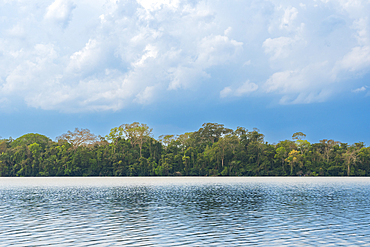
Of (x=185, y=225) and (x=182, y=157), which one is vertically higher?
(x=182, y=157)

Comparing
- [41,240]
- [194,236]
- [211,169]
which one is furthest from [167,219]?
[211,169]

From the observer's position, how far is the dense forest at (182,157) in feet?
354

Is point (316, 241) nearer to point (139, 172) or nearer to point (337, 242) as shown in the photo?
point (337, 242)

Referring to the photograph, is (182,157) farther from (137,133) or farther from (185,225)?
(185,225)

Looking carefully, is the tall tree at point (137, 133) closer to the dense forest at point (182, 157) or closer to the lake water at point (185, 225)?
the dense forest at point (182, 157)

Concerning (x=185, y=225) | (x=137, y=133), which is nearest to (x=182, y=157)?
(x=137, y=133)

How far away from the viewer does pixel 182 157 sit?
11162 centimetres

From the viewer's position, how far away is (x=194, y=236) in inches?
683

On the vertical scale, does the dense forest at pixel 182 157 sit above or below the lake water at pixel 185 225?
above

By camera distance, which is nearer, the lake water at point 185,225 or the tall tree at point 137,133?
the lake water at point 185,225

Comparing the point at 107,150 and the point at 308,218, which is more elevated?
the point at 107,150

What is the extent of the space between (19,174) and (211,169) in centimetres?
5705

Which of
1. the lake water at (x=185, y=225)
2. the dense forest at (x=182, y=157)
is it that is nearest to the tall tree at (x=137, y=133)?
the dense forest at (x=182, y=157)

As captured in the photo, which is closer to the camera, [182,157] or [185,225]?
[185,225]
